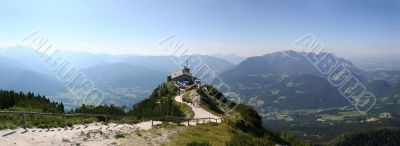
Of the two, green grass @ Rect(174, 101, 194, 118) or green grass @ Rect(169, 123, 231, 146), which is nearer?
green grass @ Rect(169, 123, 231, 146)

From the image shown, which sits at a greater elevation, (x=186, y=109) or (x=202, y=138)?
(x=186, y=109)

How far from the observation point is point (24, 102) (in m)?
42.4

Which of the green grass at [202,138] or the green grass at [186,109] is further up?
the green grass at [186,109]

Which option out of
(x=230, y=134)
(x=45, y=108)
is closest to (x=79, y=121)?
(x=45, y=108)

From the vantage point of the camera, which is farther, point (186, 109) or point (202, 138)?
point (186, 109)

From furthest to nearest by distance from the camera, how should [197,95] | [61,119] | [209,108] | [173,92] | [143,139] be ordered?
[173,92] < [197,95] < [209,108] < [61,119] < [143,139]

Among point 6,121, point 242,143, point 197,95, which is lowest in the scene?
point 242,143

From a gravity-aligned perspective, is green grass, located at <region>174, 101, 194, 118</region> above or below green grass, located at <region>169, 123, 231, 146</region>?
above

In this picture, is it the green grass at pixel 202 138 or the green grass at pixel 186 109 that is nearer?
the green grass at pixel 202 138

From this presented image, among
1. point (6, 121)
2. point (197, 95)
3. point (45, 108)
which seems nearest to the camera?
point (6, 121)

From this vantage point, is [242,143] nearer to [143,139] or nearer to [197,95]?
[143,139]

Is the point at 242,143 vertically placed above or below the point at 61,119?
below

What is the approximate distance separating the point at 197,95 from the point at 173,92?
736 inches

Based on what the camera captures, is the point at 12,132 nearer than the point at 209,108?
Yes
